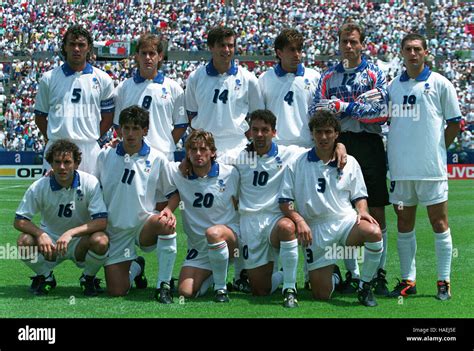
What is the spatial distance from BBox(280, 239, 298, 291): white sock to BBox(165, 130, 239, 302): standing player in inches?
18.7

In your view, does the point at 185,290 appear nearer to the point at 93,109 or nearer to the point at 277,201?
the point at 277,201

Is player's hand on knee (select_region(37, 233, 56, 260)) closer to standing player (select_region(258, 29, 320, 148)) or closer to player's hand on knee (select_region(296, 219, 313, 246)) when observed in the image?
player's hand on knee (select_region(296, 219, 313, 246))

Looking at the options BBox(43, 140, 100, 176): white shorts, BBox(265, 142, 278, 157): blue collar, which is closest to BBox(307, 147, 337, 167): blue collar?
BBox(265, 142, 278, 157): blue collar

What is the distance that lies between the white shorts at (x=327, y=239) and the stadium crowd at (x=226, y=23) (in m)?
23.6

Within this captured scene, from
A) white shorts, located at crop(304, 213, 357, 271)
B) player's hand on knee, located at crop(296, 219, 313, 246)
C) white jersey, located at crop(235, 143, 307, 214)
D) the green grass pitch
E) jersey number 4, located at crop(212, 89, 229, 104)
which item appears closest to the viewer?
the green grass pitch

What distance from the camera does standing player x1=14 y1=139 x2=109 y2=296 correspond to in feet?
20.7

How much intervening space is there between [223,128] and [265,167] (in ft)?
2.12

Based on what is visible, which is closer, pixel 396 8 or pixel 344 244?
pixel 344 244

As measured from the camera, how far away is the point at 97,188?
21.1 feet

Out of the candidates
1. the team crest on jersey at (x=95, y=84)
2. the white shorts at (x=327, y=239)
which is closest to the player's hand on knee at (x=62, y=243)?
the team crest on jersey at (x=95, y=84)

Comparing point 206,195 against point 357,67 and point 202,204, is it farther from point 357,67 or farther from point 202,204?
point 357,67

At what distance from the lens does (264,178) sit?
21.1 feet

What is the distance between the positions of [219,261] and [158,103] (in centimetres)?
166
